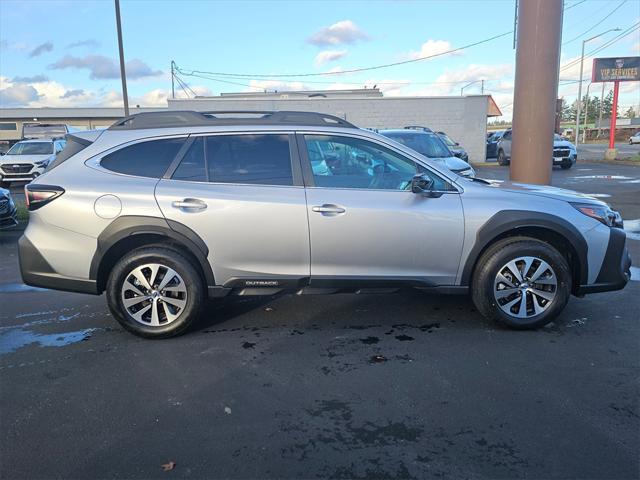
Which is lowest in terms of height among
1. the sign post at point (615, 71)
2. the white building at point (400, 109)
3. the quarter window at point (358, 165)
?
the quarter window at point (358, 165)

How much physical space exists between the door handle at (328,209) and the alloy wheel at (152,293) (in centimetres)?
128

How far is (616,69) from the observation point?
88.7 ft

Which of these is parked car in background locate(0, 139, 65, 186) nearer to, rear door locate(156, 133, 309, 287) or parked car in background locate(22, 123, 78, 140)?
parked car in background locate(22, 123, 78, 140)

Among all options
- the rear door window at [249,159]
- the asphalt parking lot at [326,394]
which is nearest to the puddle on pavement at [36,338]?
the asphalt parking lot at [326,394]

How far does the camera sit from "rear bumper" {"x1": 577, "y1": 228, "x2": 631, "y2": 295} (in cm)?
443

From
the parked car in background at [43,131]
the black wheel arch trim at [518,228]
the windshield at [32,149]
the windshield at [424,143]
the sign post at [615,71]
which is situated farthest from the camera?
the sign post at [615,71]

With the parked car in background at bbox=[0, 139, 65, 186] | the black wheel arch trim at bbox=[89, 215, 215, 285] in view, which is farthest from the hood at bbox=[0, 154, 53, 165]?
the black wheel arch trim at bbox=[89, 215, 215, 285]

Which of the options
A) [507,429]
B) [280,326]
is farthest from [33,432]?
[507,429]

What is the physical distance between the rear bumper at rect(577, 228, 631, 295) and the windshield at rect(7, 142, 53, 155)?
61.0 feet

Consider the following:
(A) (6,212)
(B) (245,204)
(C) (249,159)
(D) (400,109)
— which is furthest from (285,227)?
(D) (400,109)

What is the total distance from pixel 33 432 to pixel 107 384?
2.04 ft

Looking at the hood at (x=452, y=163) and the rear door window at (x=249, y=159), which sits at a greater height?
the rear door window at (x=249, y=159)

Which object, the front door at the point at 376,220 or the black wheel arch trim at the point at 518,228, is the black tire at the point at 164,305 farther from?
the black wheel arch trim at the point at 518,228

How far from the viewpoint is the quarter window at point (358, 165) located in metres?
4.41
